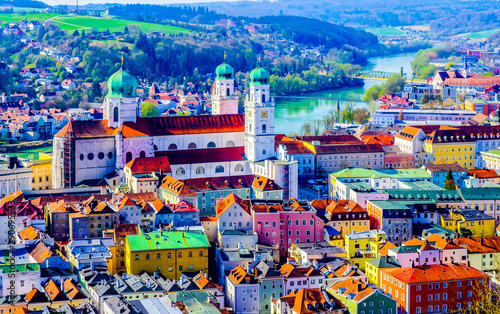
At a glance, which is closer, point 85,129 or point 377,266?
point 377,266

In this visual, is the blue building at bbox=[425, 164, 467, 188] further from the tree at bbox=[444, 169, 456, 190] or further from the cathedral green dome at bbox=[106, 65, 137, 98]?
the cathedral green dome at bbox=[106, 65, 137, 98]

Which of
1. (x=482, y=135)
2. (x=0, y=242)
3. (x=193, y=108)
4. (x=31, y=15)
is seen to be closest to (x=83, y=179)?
(x=0, y=242)

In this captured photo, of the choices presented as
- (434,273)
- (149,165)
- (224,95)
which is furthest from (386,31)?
(434,273)

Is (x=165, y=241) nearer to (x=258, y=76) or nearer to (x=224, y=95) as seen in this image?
(x=258, y=76)

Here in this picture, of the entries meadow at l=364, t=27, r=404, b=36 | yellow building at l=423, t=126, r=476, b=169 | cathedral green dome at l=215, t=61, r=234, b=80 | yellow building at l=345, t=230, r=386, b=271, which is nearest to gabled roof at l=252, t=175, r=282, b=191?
yellow building at l=345, t=230, r=386, b=271

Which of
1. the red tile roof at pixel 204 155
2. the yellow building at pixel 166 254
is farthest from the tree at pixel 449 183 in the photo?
the yellow building at pixel 166 254

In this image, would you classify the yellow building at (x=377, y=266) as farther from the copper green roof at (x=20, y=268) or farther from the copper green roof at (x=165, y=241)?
the copper green roof at (x=20, y=268)

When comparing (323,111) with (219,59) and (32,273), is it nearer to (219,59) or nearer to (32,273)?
(219,59)

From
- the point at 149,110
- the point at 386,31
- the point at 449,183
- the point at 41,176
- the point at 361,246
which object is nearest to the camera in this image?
the point at 361,246
